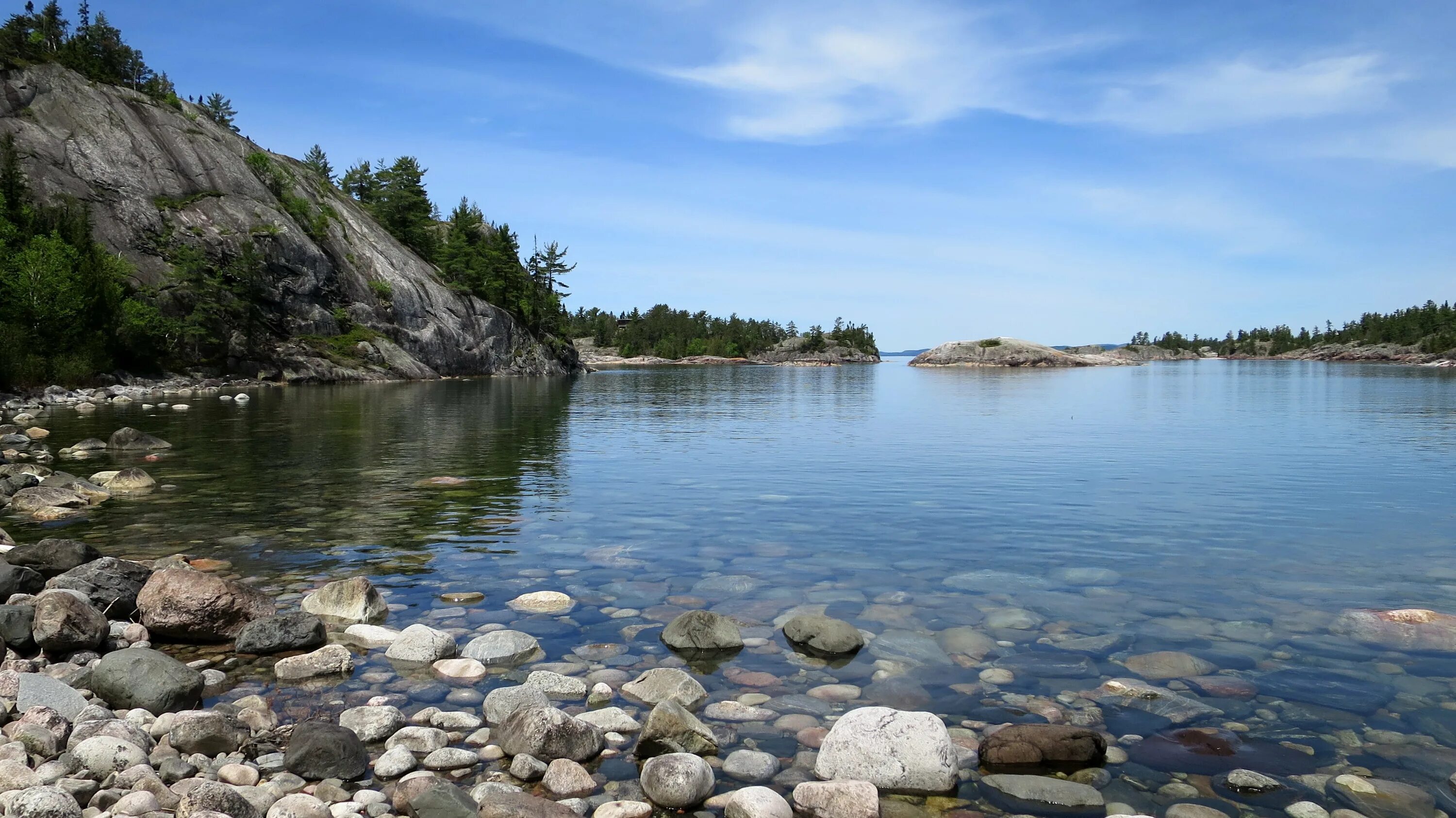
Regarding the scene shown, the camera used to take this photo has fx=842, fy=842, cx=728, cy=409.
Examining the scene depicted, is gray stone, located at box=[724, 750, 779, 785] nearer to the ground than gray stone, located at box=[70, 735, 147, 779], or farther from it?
nearer to the ground

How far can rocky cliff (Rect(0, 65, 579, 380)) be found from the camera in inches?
3900

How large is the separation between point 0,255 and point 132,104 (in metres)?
60.4

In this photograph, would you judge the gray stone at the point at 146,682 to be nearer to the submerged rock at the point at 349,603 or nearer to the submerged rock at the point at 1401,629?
the submerged rock at the point at 349,603

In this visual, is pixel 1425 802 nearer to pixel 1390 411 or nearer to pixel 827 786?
pixel 827 786

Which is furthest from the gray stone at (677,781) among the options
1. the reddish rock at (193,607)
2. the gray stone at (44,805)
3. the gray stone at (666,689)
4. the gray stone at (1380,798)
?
the reddish rock at (193,607)

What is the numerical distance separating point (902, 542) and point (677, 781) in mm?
12193

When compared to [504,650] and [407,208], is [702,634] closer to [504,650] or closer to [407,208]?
[504,650]

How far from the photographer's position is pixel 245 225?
111 m

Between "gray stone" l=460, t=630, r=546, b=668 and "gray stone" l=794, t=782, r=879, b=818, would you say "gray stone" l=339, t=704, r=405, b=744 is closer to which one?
"gray stone" l=460, t=630, r=546, b=668

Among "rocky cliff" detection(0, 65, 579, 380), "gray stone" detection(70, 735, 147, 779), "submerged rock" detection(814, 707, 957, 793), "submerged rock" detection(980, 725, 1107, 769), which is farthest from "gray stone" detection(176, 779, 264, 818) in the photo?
"rocky cliff" detection(0, 65, 579, 380)

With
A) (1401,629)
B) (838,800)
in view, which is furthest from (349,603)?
(1401,629)

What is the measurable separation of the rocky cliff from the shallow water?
64639 millimetres

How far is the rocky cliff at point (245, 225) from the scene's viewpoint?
9906 centimetres

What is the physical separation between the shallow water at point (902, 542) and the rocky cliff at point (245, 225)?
2545 inches
